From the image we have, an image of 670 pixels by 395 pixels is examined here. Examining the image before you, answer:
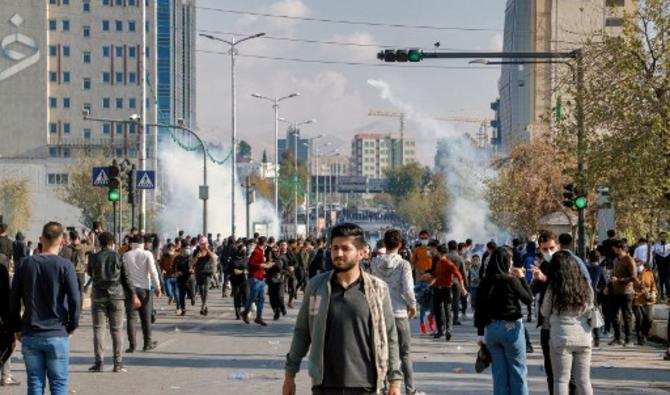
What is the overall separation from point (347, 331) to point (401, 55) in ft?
64.9

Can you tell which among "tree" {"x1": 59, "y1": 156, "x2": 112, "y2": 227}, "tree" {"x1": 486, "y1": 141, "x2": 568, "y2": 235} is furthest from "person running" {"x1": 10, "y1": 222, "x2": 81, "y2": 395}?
"tree" {"x1": 59, "y1": 156, "x2": 112, "y2": 227}

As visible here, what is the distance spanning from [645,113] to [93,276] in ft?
45.4

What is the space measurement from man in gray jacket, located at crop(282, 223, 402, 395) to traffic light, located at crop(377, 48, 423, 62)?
19347 millimetres

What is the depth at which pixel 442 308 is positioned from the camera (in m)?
24.3

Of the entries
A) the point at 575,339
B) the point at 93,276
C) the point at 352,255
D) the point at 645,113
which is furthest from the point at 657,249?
the point at 352,255

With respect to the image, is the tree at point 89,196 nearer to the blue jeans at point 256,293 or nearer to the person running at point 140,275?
the blue jeans at point 256,293

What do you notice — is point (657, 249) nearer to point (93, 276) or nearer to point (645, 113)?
point (645, 113)

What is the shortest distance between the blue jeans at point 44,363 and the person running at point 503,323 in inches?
144

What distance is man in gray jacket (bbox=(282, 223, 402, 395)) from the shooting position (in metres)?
7.91

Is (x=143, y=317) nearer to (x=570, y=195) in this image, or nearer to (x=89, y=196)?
(x=570, y=195)

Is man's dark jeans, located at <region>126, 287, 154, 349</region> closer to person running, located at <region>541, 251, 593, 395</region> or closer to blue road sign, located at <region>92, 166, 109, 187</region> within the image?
person running, located at <region>541, 251, 593, 395</region>

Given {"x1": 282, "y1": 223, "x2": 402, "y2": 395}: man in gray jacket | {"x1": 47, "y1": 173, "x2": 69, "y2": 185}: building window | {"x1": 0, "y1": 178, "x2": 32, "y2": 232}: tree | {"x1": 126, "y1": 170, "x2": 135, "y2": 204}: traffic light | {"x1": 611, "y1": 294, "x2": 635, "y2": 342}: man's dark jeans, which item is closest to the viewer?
{"x1": 282, "y1": 223, "x2": 402, "y2": 395}: man in gray jacket

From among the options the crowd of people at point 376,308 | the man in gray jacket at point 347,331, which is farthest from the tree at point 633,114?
the man in gray jacket at point 347,331

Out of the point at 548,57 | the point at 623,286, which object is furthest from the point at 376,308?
the point at 548,57
